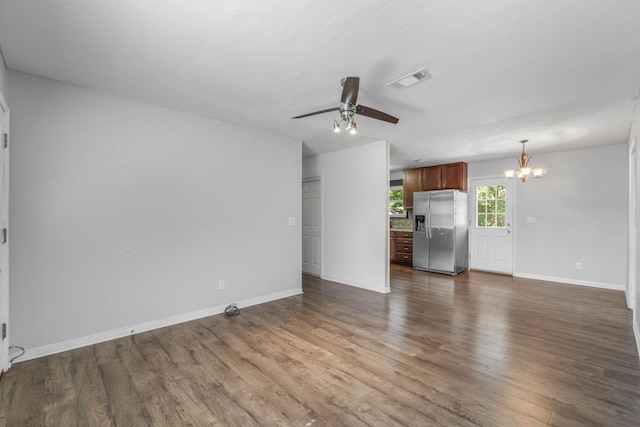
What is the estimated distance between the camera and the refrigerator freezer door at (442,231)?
19.6 ft

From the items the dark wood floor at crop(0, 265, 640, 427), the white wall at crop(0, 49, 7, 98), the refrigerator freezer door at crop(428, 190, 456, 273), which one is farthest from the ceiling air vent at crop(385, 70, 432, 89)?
the refrigerator freezer door at crop(428, 190, 456, 273)

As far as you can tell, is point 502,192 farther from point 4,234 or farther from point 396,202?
point 4,234

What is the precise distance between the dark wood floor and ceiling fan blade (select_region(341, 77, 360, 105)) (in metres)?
2.20

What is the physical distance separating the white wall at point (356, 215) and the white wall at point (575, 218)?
10.4 ft

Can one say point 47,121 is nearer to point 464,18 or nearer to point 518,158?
point 464,18

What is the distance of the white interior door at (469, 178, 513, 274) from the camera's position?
591cm

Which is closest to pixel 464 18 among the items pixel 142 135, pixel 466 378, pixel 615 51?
pixel 615 51

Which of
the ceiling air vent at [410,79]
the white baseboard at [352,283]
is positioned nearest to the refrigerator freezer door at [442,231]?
the white baseboard at [352,283]

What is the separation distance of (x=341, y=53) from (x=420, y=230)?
5189 millimetres

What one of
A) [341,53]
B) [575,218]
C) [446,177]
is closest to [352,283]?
[446,177]

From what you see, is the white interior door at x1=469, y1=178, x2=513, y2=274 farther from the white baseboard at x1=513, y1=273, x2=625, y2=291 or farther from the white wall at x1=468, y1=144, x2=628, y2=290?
the white baseboard at x1=513, y1=273, x2=625, y2=291

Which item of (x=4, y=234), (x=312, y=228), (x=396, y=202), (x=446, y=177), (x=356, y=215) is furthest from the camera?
A: (x=396, y=202)

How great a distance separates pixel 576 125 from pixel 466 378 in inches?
142

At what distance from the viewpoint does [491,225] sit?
6.15m
